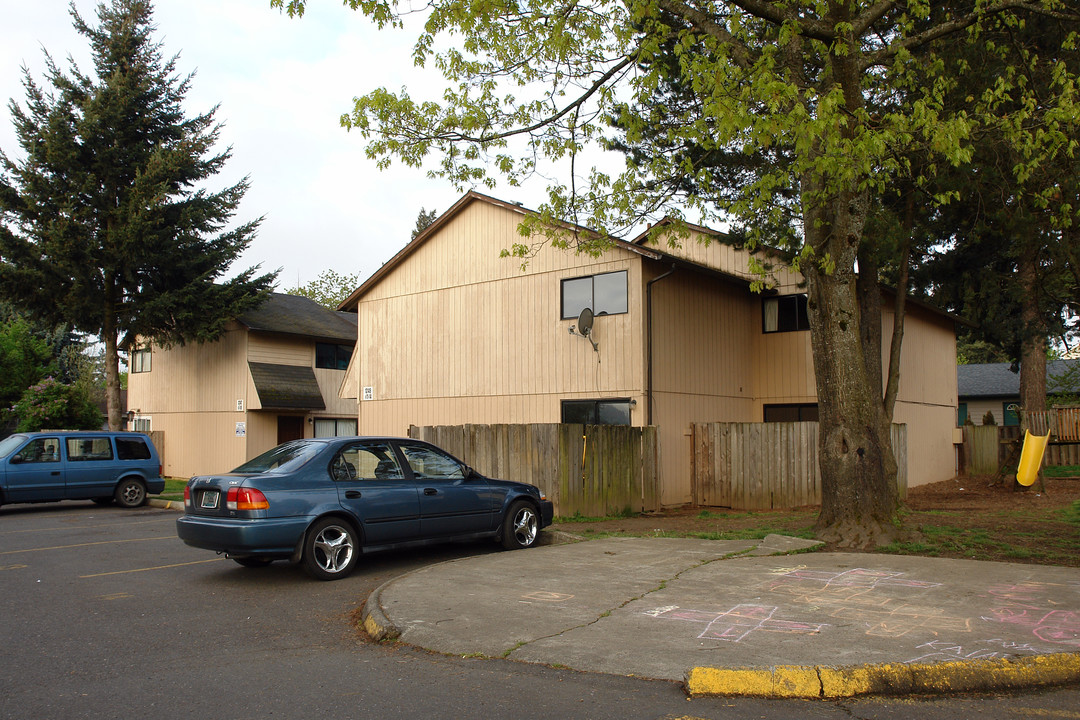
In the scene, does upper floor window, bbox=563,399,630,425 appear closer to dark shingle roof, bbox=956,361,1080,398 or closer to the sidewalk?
the sidewalk

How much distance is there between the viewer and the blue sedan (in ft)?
27.0

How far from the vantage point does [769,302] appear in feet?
67.6

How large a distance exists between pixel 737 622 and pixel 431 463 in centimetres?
475

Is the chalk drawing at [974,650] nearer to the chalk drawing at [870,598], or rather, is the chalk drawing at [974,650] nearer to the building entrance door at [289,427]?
the chalk drawing at [870,598]

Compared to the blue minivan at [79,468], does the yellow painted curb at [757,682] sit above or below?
below

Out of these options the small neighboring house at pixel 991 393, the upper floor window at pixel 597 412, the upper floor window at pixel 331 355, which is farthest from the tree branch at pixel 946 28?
the small neighboring house at pixel 991 393

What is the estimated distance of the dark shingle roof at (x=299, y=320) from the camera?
88.7 ft

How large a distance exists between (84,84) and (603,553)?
24.9m

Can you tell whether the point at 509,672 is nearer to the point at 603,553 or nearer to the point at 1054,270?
the point at 603,553

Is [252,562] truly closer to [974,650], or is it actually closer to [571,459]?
[571,459]

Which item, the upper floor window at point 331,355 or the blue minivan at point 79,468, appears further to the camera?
the upper floor window at point 331,355

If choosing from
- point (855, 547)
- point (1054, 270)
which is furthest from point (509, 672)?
point (1054, 270)

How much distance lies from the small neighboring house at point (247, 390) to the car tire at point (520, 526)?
1603 centimetres

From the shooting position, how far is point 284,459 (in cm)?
894
